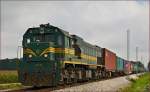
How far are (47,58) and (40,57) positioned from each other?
500 millimetres

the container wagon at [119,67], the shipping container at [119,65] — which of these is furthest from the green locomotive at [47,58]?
the container wagon at [119,67]

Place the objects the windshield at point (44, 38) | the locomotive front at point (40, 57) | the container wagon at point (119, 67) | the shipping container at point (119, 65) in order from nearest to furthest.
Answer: the locomotive front at point (40, 57)
the windshield at point (44, 38)
the shipping container at point (119, 65)
the container wagon at point (119, 67)

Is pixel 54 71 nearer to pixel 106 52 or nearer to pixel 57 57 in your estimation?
pixel 57 57

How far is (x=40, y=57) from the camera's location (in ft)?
77.4

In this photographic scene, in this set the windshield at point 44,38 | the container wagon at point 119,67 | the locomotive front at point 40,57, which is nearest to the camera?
the locomotive front at point 40,57

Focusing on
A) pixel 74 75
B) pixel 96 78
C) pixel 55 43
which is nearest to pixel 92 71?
pixel 96 78

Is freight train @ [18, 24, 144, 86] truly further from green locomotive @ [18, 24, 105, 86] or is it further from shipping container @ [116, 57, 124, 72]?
shipping container @ [116, 57, 124, 72]

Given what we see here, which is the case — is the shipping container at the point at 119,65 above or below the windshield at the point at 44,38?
below

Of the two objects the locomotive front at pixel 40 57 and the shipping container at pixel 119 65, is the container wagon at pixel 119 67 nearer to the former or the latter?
the shipping container at pixel 119 65

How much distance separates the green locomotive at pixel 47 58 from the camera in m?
23.1

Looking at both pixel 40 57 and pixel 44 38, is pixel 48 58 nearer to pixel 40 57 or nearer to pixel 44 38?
pixel 40 57

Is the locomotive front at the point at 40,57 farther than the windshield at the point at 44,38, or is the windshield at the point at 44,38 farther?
the windshield at the point at 44,38

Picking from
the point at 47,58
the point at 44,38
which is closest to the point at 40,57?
the point at 47,58

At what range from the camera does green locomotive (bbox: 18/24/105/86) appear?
2311cm
